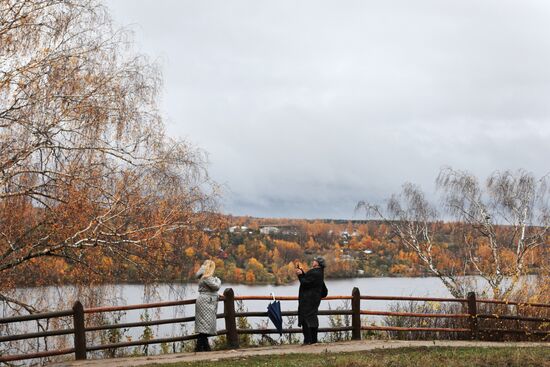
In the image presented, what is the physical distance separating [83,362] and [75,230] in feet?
8.73

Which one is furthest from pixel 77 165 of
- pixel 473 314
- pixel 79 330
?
pixel 473 314

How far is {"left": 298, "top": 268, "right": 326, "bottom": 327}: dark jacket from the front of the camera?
14172 mm

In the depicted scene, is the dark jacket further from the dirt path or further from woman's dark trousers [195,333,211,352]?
woman's dark trousers [195,333,211,352]

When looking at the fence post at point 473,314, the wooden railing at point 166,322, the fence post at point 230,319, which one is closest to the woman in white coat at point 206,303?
the wooden railing at point 166,322

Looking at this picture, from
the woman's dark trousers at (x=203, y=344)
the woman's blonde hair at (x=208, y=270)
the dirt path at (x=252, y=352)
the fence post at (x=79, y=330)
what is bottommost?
the dirt path at (x=252, y=352)

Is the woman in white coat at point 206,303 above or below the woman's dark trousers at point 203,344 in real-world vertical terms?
above

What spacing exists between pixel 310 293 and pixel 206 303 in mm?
2167

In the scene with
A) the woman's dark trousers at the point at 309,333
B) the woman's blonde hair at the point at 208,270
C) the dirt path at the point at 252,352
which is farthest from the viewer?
the woman's dark trousers at the point at 309,333

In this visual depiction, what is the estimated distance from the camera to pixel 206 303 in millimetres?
13812

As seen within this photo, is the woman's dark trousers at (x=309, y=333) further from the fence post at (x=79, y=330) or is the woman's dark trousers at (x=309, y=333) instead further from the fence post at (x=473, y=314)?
the fence post at (x=473, y=314)

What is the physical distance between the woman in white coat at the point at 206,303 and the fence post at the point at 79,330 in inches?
87.6

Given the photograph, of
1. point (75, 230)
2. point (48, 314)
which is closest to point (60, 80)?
point (75, 230)

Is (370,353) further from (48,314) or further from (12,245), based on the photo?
(12,245)

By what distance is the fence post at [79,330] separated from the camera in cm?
1322
